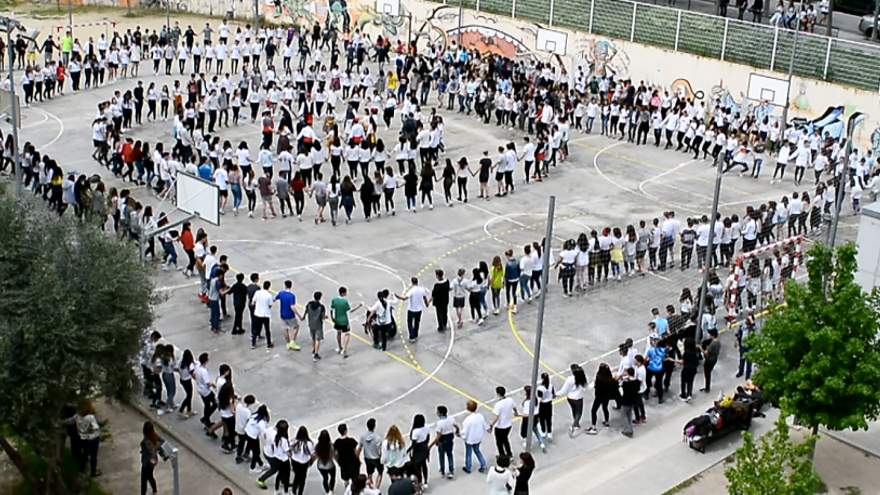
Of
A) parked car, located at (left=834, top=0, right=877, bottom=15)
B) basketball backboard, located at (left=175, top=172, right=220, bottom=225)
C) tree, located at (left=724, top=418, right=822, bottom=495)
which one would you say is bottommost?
tree, located at (left=724, top=418, right=822, bottom=495)

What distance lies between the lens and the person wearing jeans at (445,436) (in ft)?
58.6

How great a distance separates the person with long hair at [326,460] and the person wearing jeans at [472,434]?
2.21 metres

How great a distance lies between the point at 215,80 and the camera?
3744 cm

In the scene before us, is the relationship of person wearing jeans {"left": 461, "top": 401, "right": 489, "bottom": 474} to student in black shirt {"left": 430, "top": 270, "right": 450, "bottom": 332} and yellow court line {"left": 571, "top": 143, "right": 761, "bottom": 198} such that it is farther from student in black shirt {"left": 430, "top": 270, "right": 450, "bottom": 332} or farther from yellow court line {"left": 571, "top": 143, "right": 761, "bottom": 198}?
yellow court line {"left": 571, "top": 143, "right": 761, "bottom": 198}

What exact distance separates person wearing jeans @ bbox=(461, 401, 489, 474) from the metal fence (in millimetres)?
26102

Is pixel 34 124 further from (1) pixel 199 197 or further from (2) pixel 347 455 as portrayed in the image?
(2) pixel 347 455

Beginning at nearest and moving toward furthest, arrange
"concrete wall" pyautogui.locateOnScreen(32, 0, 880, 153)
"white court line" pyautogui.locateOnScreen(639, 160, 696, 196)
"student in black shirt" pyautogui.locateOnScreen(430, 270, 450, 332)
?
"student in black shirt" pyautogui.locateOnScreen(430, 270, 450, 332), "white court line" pyautogui.locateOnScreen(639, 160, 696, 196), "concrete wall" pyautogui.locateOnScreen(32, 0, 880, 153)

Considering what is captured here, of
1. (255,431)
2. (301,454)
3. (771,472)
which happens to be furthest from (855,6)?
(301,454)

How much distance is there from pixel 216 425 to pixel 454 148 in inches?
760

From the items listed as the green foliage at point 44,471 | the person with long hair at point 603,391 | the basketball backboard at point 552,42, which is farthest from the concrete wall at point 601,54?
the green foliage at point 44,471

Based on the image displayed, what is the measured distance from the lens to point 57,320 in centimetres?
1498

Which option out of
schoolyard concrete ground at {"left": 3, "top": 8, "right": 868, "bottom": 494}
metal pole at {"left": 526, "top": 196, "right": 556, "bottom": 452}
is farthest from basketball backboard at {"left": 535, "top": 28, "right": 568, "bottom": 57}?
metal pole at {"left": 526, "top": 196, "right": 556, "bottom": 452}

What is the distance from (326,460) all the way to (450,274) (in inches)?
400

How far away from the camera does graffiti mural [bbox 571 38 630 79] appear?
4569 cm
